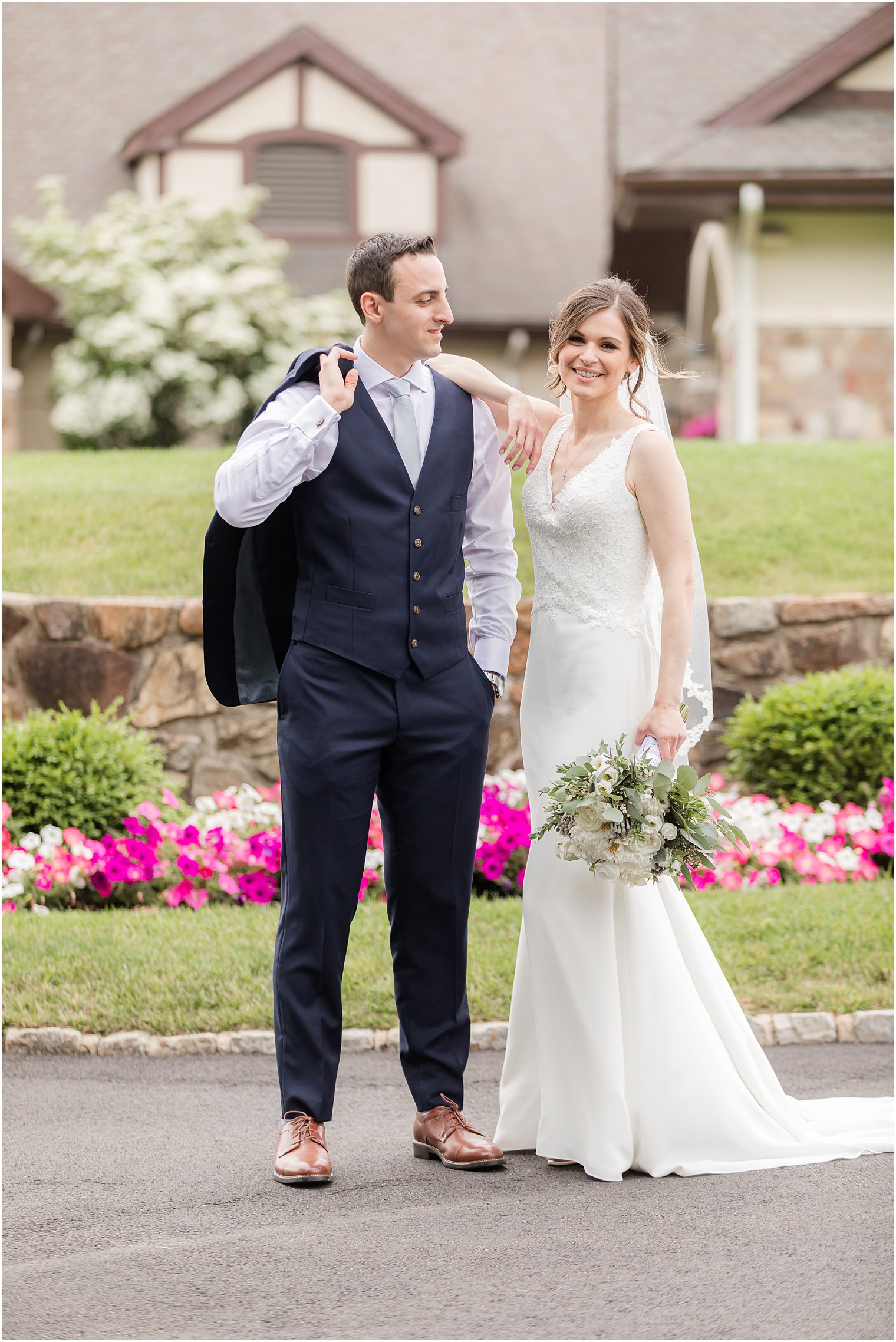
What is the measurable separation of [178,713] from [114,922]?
2.09 m

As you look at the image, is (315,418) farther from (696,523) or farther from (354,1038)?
(696,523)

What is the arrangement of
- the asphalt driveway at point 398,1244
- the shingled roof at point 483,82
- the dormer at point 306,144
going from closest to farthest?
the asphalt driveway at point 398,1244 → the shingled roof at point 483,82 → the dormer at point 306,144

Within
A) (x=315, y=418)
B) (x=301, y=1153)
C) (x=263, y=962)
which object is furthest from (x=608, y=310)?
(x=263, y=962)

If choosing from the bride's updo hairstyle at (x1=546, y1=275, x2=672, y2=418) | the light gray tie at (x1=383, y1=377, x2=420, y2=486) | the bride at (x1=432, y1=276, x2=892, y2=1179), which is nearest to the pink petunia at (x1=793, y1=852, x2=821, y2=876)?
the bride at (x1=432, y1=276, x2=892, y2=1179)

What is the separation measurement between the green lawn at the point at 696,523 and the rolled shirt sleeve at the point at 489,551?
4480 mm

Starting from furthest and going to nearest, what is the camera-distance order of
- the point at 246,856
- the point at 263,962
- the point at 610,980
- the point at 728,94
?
the point at 728,94 < the point at 246,856 < the point at 263,962 < the point at 610,980

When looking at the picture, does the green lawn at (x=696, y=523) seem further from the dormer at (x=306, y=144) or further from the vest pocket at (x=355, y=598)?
the dormer at (x=306, y=144)

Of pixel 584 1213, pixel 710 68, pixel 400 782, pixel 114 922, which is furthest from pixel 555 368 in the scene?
pixel 710 68

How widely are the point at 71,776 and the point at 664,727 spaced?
3994mm

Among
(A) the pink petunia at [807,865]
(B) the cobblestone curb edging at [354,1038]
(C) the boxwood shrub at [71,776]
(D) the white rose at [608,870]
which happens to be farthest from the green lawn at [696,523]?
(D) the white rose at [608,870]

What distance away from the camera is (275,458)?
3.85 meters

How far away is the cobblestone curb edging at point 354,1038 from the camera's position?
5523 millimetres

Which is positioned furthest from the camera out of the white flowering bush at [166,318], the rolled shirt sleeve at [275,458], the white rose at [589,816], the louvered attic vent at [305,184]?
the louvered attic vent at [305,184]

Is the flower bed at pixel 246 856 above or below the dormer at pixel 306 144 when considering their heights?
below
